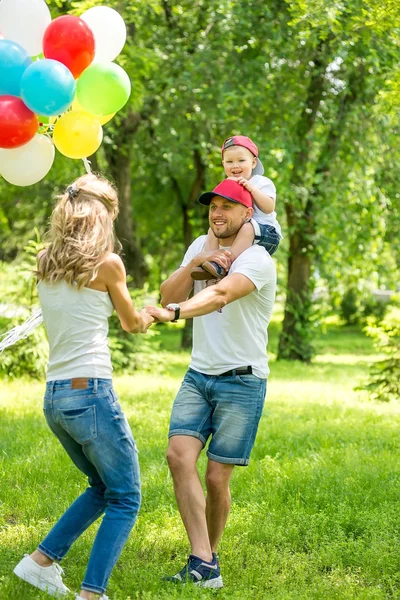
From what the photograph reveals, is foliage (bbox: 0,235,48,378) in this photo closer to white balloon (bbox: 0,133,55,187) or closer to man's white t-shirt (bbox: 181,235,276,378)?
white balloon (bbox: 0,133,55,187)

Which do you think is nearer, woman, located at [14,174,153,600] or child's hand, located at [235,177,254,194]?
woman, located at [14,174,153,600]

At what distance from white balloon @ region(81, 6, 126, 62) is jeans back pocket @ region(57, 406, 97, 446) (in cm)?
210

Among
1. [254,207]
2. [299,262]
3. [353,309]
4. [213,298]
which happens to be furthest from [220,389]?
[353,309]

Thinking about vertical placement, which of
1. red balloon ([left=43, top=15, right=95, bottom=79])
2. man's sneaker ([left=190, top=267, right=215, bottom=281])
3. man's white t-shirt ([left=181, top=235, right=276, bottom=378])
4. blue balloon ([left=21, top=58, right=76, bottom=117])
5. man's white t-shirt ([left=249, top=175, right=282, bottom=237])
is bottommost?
man's white t-shirt ([left=181, top=235, right=276, bottom=378])

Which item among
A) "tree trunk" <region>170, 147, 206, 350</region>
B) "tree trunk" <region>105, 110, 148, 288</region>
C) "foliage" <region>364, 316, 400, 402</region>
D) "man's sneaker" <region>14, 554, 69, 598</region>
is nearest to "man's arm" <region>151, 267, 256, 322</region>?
"man's sneaker" <region>14, 554, 69, 598</region>

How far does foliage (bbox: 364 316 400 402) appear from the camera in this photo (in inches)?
405

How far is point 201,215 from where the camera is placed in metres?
17.9

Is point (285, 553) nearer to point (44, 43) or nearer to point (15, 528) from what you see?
point (15, 528)

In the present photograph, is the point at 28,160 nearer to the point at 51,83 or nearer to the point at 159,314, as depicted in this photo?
the point at 51,83

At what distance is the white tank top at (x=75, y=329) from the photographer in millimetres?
3453

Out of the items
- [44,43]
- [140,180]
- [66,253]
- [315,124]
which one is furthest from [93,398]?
[140,180]

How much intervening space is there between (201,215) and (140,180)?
100 inches

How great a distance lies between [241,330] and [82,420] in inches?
40.7

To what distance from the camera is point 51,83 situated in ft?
13.1
